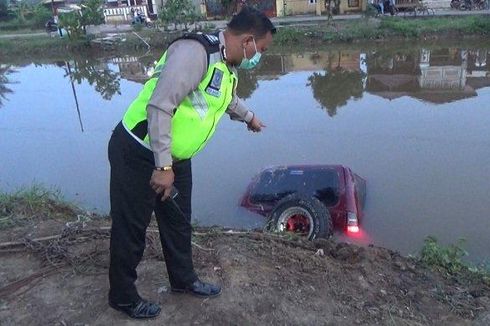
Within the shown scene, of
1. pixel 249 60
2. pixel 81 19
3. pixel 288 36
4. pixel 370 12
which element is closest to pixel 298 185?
pixel 249 60

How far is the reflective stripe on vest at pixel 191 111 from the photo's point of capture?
217 centimetres

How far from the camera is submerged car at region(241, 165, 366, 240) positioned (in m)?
4.48

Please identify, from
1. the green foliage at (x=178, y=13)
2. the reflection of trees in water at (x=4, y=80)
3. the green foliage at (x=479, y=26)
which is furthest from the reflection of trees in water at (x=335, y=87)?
the green foliage at (x=178, y=13)

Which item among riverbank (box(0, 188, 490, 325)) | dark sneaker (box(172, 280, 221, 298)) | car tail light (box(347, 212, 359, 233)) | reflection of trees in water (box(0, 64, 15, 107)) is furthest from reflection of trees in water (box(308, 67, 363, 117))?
reflection of trees in water (box(0, 64, 15, 107))

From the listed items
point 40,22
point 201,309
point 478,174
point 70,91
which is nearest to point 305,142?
point 478,174

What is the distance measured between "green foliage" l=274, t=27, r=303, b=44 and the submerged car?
15.5 m

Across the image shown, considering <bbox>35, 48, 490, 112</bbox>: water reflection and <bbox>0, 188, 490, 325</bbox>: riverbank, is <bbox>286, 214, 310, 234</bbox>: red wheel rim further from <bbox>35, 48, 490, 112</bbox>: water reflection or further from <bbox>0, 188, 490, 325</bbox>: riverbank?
<bbox>35, 48, 490, 112</bbox>: water reflection

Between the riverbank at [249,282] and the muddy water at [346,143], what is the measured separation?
6.29ft

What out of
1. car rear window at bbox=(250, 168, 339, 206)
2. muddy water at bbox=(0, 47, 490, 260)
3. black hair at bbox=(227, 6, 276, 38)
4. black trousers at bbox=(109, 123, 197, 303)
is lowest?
muddy water at bbox=(0, 47, 490, 260)

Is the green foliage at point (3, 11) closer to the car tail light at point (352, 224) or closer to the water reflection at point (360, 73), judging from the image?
the water reflection at point (360, 73)

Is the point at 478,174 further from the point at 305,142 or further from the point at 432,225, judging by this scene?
the point at 305,142

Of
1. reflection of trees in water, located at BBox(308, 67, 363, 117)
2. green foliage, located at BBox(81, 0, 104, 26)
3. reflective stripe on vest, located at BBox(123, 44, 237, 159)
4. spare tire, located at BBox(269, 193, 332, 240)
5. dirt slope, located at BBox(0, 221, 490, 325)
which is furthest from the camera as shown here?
green foliage, located at BBox(81, 0, 104, 26)

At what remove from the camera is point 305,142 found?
856cm

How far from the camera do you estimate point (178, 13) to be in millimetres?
23062
